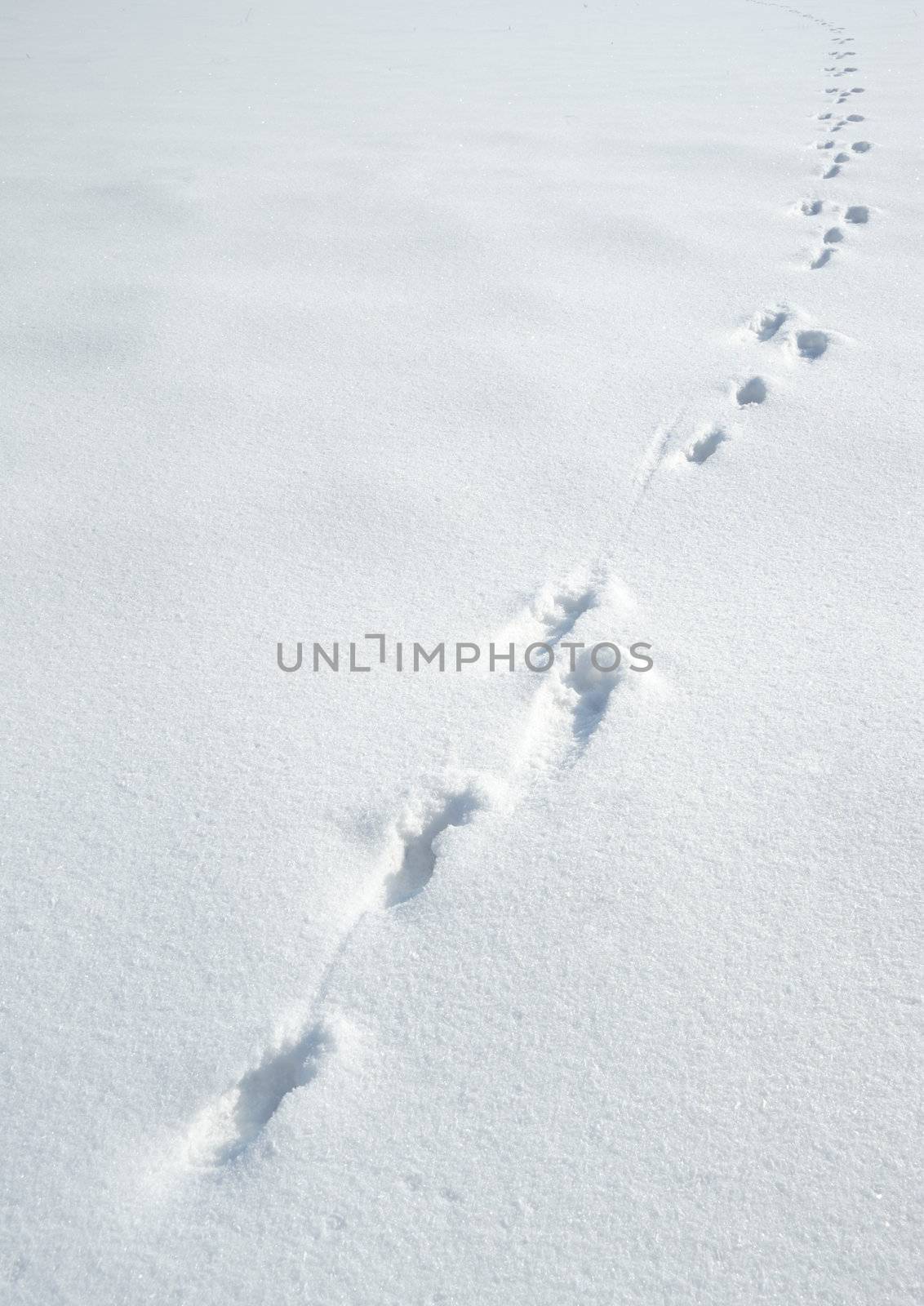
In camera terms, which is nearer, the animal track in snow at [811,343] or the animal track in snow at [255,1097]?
the animal track in snow at [255,1097]

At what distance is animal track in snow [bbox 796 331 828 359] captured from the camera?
2.14m

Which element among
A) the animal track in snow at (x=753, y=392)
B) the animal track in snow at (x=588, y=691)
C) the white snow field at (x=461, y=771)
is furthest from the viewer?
the animal track in snow at (x=753, y=392)

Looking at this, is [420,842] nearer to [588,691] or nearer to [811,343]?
[588,691]

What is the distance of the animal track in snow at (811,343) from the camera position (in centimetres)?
214

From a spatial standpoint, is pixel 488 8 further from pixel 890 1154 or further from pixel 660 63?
pixel 890 1154

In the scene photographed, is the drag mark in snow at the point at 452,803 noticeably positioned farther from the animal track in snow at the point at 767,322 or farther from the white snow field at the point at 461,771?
the animal track in snow at the point at 767,322

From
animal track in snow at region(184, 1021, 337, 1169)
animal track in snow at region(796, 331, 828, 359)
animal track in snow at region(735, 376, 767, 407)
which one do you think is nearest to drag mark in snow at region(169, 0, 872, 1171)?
animal track in snow at region(184, 1021, 337, 1169)

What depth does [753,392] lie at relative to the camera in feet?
6.52

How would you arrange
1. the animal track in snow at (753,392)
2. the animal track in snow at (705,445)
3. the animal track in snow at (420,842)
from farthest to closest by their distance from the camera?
1. the animal track in snow at (753,392)
2. the animal track in snow at (705,445)
3. the animal track in snow at (420,842)

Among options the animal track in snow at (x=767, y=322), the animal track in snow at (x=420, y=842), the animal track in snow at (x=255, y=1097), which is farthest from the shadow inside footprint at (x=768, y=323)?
the animal track in snow at (x=255, y=1097)

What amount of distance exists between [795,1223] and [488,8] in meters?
8.15


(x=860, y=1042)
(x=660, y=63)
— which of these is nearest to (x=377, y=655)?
(x=860, y=1042)

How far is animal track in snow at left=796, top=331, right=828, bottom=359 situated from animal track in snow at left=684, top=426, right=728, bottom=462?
0.46 meters

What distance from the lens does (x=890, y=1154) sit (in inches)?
32.1
